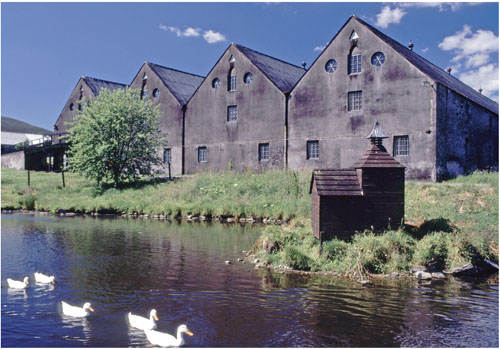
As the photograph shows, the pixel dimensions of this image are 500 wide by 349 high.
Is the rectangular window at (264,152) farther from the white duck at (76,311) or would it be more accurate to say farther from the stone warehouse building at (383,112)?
the white duck at (76,311)

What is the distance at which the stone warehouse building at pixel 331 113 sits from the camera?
27.7 meters

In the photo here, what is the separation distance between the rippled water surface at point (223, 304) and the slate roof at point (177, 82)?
2808cm

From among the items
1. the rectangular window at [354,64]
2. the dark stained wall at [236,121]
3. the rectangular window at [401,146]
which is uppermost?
the rectangular window at [354,64]

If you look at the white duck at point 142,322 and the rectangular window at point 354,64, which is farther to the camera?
the rectangular window at point 354,64

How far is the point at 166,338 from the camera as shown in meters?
7.58

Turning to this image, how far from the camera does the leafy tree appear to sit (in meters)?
35.3

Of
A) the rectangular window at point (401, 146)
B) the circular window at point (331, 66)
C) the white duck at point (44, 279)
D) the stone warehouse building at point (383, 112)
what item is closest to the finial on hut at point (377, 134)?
the white duck at point (44, 279)

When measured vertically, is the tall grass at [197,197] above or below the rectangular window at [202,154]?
below

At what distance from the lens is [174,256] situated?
1550 cm

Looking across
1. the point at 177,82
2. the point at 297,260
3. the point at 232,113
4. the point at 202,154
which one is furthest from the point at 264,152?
the point at 297,260

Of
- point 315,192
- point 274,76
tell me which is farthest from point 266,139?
point 315,192

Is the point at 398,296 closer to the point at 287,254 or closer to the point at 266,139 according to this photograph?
the point at 287,254

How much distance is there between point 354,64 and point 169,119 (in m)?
19.2

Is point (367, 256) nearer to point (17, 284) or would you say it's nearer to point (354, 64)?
point (17, 284)
